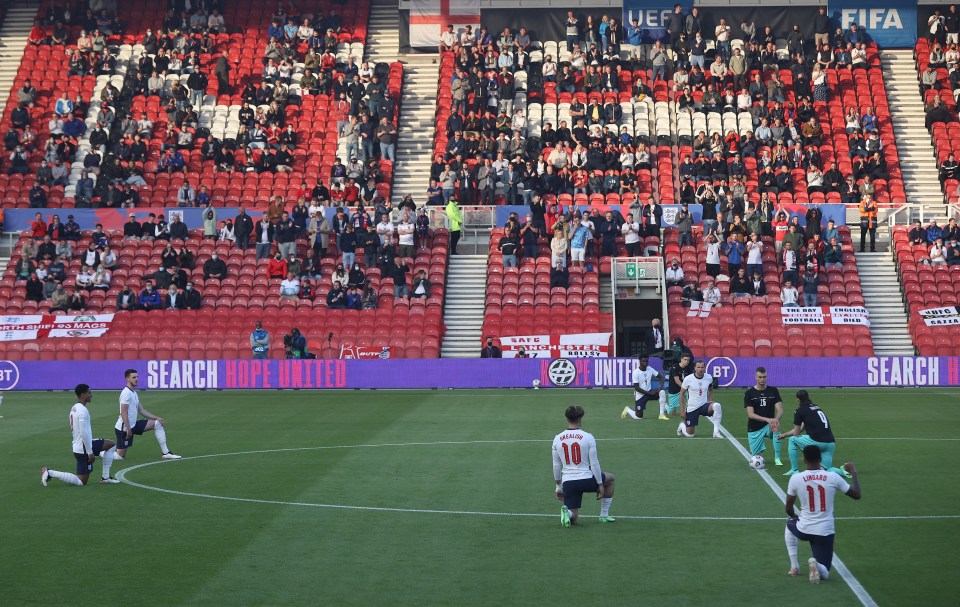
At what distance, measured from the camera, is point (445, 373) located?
124 feet

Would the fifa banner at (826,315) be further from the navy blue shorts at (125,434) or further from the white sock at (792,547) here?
the white sock at (792,547)

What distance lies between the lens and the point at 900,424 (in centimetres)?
2727

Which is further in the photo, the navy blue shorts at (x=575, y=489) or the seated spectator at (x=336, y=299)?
the seated spectator at (x=336, y=299)

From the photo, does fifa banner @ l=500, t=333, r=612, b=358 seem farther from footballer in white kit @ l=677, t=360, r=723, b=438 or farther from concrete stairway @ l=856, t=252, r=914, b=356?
footballer in white kit @ l=677, t=360, r=723, b=438

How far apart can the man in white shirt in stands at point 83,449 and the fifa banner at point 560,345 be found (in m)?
21.3

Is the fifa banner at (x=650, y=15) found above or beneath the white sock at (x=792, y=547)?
above

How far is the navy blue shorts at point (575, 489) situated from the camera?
1551 cm

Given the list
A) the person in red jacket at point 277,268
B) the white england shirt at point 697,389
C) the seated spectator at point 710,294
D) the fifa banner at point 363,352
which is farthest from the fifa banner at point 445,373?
the white england shirt at point 697,389

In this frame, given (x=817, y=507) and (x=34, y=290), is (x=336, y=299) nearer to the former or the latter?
(x=34, y=290)

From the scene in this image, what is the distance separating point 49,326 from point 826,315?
26.3m

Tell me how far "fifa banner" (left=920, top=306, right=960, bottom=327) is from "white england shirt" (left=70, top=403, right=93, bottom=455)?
97.9ft

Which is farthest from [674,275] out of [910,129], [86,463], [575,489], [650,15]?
[575,489]

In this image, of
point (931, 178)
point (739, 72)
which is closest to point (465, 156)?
point (739, 72)

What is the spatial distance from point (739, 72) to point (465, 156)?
1247 centimetres
